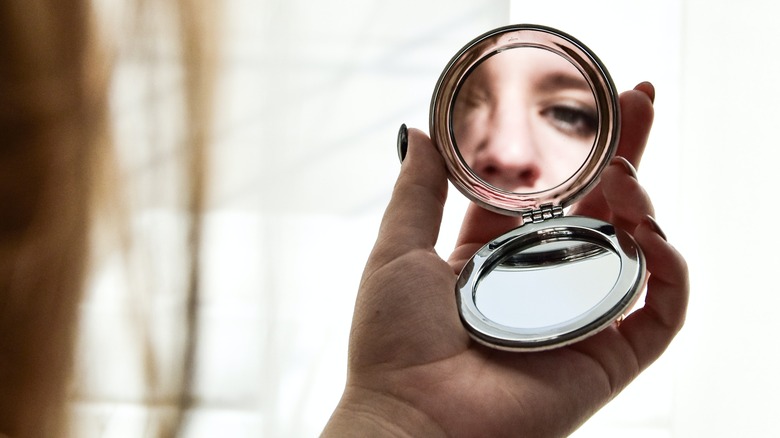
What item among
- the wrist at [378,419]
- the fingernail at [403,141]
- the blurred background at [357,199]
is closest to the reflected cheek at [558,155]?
the fingernail at [403,141]

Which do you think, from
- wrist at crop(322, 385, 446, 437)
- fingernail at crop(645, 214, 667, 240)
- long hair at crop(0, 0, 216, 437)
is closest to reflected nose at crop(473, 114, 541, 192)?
fingernail at crop(645, 214, 667, 240)

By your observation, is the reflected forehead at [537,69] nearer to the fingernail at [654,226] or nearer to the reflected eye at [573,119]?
the reflected eye at [573,119]

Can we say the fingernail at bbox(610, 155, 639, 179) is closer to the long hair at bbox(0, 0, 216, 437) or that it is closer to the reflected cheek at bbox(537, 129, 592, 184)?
the reflected cheek at bbox(537, 129, 592, 184)

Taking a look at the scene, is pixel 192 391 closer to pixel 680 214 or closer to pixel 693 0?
pixel 680 214

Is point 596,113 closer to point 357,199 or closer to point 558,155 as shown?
point 558,155

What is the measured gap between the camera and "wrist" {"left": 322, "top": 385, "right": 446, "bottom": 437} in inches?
21.2

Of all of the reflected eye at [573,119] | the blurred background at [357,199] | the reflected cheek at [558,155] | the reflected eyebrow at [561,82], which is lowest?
the blurred background at [357,199]

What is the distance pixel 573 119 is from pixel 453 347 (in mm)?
245

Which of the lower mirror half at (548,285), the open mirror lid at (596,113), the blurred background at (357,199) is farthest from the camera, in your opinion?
the blurred background at (357,199)

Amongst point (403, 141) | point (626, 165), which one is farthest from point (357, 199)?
point (626, 165)

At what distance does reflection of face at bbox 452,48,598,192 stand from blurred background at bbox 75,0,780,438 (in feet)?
1.27

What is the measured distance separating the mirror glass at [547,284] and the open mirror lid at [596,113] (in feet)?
0.13

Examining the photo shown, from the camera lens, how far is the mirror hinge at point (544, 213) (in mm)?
650

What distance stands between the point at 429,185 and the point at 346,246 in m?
0.48
